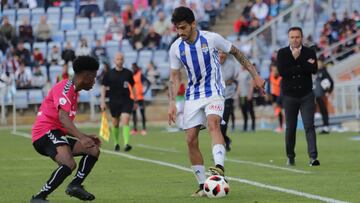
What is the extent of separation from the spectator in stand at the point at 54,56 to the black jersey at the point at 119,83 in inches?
626

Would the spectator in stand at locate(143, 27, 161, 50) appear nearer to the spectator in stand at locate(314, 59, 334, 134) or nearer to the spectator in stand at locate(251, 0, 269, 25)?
the spectator in stand at locate(251, 0, 269, 25)

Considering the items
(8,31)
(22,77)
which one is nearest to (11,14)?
(8,31)

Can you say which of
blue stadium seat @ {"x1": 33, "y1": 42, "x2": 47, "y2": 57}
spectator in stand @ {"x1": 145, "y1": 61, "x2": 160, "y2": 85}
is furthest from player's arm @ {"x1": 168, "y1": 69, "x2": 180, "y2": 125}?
blue stadium seat @ {"x1": 33, "y1": 42, "x2": 47, "y2": 57}

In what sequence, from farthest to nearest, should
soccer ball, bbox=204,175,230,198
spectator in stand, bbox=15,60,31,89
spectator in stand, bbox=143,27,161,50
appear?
spectator in stand, bbox=143,27,161,50, spectator in stand, bbox=15,60,31,89, soccer ball, bbox=204,175,230,198

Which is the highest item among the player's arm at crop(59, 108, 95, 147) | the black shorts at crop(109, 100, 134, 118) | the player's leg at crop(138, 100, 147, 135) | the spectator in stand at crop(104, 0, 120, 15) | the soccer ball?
the spectator in stand at crop(104, 0, 120, 15)

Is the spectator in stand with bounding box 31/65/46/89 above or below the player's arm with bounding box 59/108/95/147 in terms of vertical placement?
below

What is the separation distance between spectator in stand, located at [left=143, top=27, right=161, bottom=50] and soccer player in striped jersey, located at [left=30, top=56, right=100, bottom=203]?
28.4m

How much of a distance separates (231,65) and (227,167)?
3783mm

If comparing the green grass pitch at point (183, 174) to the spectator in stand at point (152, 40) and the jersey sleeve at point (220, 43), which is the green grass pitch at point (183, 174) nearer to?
the jersey sleeve at point (220, 43)

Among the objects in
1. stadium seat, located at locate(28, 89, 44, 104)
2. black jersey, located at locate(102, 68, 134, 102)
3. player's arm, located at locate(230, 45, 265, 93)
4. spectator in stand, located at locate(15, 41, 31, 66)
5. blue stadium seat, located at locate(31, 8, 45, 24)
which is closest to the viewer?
player's arm, located at locate(230, 45, 265, 93)

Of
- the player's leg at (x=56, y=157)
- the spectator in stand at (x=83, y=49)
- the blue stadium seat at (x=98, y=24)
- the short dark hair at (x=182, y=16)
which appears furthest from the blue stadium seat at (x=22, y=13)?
the player's leg at (x=56, y=157)

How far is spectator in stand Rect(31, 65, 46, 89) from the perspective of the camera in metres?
38.0

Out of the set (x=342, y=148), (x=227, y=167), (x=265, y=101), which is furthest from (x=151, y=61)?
(x=227, y=167)

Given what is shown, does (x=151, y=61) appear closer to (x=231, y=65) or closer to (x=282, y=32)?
(x=282, y=32)
